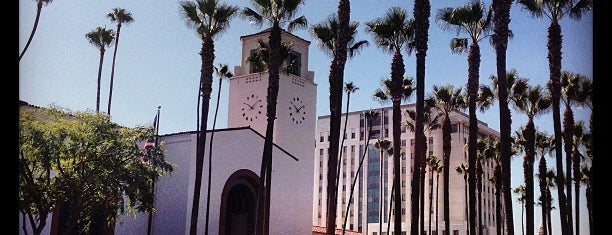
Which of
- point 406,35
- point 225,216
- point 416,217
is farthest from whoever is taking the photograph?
point 225,216

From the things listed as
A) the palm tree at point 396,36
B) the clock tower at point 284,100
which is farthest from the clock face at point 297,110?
the palm tree at point 396,36

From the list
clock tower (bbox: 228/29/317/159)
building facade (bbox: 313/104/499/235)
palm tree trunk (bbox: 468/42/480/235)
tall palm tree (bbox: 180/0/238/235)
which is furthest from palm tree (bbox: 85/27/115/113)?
building facade (bbox: 313/104/499/235)

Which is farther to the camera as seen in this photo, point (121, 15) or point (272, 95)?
point (121, 15)

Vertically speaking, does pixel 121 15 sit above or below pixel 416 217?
above

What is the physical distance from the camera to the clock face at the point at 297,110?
4722cm

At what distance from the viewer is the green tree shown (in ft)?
69.5

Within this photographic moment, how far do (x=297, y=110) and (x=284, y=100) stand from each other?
4.80 feet

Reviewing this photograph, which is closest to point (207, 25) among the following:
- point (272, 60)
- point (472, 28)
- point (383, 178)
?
point (272, 60)

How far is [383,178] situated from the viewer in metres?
108

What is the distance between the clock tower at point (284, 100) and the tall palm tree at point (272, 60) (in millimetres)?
15069

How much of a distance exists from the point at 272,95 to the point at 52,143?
9573 mm
